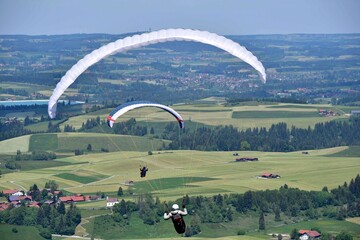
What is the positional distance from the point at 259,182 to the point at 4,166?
2512 cm

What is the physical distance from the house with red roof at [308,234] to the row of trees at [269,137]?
4189cm

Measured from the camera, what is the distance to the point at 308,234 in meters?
67.5

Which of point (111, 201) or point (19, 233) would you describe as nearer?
point (19, 233)

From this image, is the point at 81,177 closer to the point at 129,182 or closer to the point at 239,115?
the point at 129,182

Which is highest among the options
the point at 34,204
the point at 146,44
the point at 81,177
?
the point at 146,44

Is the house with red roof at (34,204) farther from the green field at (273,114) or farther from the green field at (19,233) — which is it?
the green field at (273,114)

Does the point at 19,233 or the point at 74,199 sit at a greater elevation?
the point at 74,199

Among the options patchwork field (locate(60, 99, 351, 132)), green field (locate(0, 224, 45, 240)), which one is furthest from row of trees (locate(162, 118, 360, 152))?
green field (locate(0, 224, 45, 240))

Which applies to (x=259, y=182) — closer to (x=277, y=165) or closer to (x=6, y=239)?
(x=277, y=165)

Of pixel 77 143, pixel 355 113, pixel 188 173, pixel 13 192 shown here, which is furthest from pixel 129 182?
pixel 355 113

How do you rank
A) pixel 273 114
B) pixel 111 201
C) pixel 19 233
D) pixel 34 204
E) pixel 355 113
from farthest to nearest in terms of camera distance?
pixel 355 113
pixel 273 114
pixel 34 204
pixel 111 201
pixel 19 233

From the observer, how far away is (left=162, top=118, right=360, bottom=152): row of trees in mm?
115125

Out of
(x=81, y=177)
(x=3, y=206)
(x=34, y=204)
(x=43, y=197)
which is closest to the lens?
(x=3, y=206)

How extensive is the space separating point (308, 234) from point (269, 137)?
54877mm
